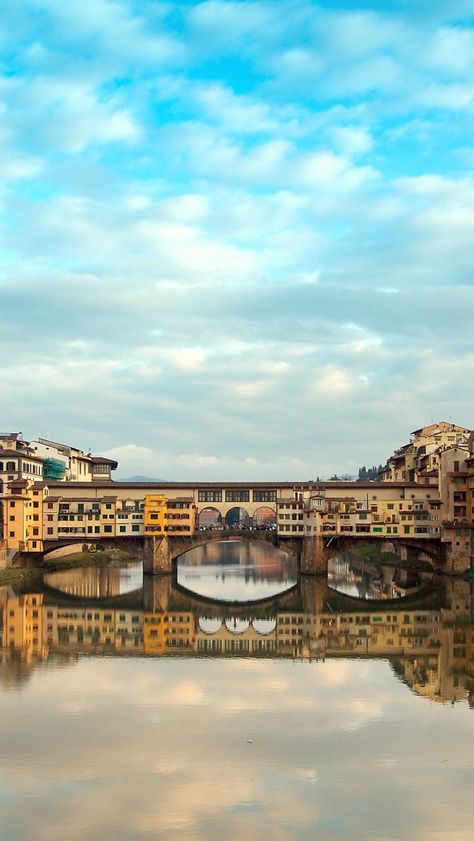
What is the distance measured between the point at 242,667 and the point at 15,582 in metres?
30.5

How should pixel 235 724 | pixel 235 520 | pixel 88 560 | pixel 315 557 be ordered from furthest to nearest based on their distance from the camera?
pixel 235 520 → pixel 88 560 → pixel 315 557 → pixel 235 724

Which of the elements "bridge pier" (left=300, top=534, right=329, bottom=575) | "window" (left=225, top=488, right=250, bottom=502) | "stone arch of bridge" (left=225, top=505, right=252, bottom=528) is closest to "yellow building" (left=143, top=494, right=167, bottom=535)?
"window" (left=225, top=488, right=250, bottom=502)

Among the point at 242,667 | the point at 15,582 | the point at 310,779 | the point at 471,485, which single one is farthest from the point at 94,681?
the point at 471,485

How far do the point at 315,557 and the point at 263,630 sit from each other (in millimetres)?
23335

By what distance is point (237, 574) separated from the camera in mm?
77250

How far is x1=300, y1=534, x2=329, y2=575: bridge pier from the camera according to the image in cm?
6719

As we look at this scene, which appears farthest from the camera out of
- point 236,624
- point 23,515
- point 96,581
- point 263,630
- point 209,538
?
point 209,538

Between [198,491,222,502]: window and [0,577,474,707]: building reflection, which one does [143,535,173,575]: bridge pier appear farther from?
[0,577,474,707]: building reflection

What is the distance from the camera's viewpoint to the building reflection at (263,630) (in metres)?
34.3

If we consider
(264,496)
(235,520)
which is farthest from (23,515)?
(235,520)

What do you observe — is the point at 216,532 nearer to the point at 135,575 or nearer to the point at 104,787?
the point at 135,575

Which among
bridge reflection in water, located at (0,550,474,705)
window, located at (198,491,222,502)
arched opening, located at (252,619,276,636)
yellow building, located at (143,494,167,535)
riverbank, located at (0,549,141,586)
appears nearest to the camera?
bridge reflection in water, located at (0,550,474,705)

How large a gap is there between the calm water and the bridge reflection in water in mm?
186

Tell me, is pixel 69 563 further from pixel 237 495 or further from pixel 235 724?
pixel 235 724
